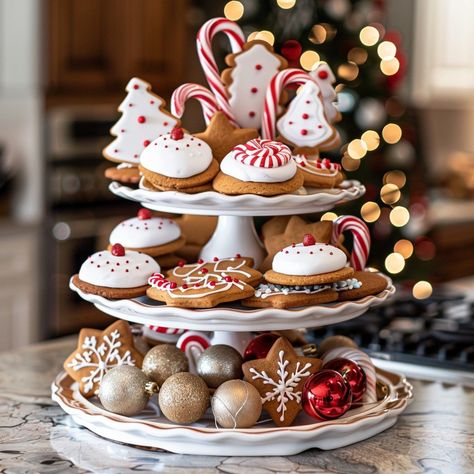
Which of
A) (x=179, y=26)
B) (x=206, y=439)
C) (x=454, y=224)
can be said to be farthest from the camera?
(x=454, y=224)

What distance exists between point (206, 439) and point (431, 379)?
60 centimetres

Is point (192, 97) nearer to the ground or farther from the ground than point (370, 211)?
farther from the ground

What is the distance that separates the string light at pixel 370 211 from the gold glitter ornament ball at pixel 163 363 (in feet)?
8.86

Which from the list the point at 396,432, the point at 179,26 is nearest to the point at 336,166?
the point at 396,432

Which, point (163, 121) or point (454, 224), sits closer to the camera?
point (163, 121)

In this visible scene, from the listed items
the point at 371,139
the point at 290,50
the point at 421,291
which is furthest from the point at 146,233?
the point at 371,139

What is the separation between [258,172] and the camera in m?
1.45

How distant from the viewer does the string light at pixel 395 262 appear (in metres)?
4.27

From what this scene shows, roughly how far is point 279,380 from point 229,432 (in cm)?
12

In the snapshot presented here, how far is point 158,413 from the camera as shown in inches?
58.7

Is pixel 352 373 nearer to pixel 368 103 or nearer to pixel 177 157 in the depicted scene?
pixel 177 157

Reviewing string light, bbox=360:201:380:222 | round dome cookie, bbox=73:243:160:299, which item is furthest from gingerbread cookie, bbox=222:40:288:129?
string light, bbox=360:201:380:222

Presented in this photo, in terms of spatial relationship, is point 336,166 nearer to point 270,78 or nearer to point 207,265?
point 270,78

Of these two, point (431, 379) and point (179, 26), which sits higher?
point (179, 26)
